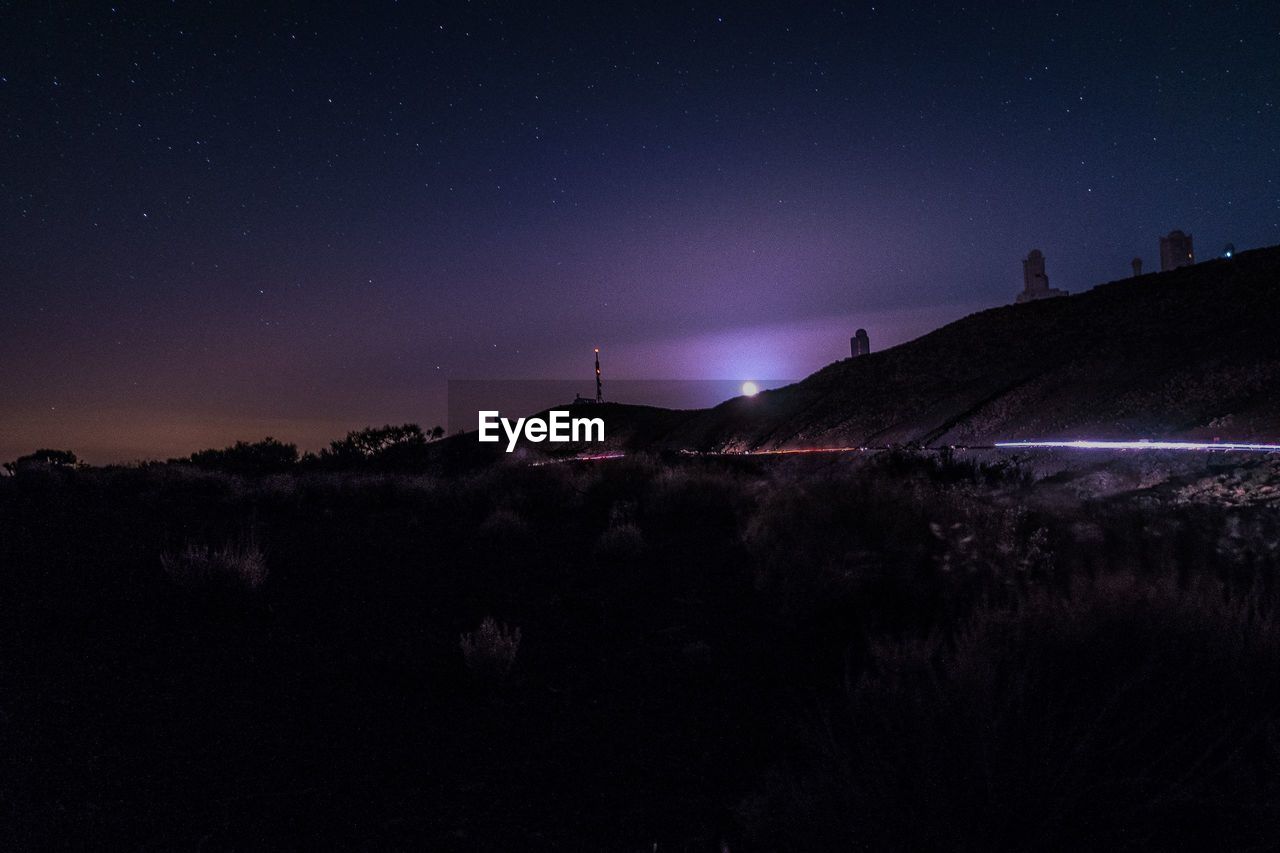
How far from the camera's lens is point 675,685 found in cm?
539

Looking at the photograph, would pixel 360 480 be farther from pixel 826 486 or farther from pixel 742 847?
pixel 742 847

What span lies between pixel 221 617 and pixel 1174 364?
3369 cm

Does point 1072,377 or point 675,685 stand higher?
point 1072,377

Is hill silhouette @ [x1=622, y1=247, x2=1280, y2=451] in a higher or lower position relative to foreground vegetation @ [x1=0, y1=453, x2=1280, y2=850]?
higher

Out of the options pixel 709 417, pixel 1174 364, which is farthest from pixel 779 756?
pixel 709 417

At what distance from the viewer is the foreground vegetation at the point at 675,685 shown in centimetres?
306

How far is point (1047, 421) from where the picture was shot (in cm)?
3025

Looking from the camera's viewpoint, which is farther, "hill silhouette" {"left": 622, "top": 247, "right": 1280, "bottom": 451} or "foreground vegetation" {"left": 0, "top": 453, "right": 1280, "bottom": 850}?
"hill silhouette" {"left": 622, "top": 247, "right": 1280, "bottom": 451}

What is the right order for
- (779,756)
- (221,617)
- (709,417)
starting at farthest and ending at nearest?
(709,417), (221,617), (779,756)

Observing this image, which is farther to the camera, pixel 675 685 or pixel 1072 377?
pixel 1072 377

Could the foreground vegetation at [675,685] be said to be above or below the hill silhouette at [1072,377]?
below

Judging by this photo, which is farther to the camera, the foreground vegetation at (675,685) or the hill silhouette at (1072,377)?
the hill silhouette at (1072,377)

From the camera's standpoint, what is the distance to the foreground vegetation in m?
3.06

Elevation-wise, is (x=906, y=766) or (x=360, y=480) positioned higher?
(x=360, y=480)
